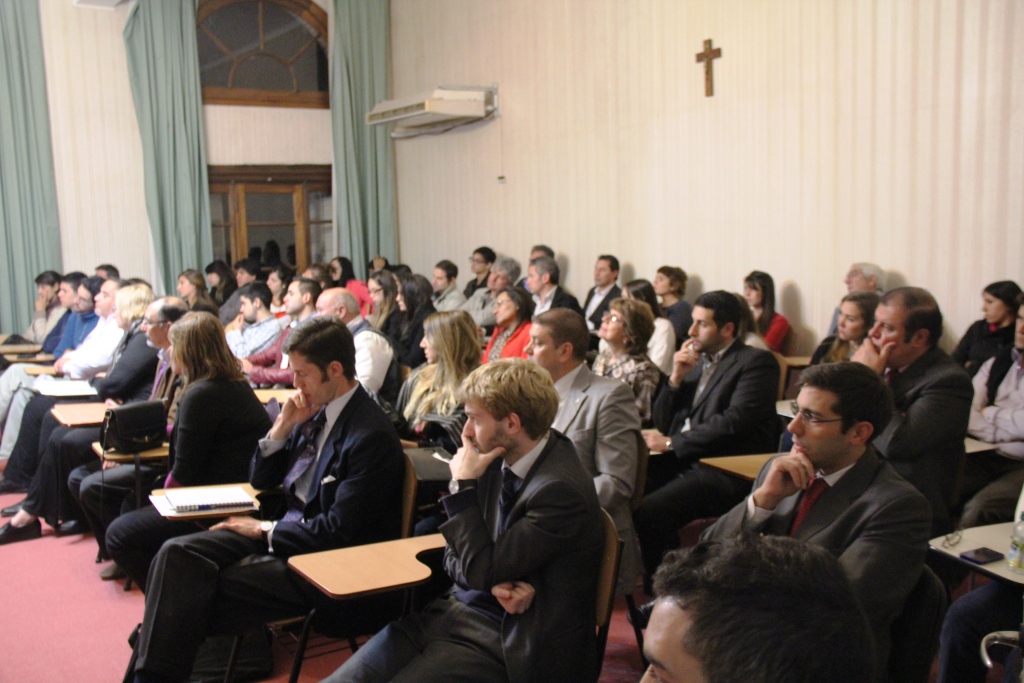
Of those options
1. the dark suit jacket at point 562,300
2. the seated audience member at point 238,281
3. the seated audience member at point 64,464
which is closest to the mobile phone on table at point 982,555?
the seated audience member at point 64,464

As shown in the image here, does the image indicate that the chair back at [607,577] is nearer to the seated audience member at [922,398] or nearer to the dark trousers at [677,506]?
the seated audience member at [922,398]

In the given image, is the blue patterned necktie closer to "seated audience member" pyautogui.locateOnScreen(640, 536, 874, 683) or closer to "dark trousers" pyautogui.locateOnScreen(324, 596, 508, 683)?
"dark trousers" pyautogui.locateOnScreen(324, 596, 508, 683)

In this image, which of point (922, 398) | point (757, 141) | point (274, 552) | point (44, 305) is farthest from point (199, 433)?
point (44, 305)

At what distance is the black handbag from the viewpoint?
360 cm

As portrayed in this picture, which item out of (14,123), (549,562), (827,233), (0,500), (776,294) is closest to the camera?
(549,562)

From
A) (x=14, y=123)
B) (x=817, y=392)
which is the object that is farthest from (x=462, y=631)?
(x=14, y=123)

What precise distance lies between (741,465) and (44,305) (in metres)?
7.52

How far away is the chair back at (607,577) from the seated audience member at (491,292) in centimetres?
550

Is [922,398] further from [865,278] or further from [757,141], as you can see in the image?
[757,141]

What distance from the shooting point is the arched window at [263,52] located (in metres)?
9.87

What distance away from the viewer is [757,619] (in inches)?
35.9

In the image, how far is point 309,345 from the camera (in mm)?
2785

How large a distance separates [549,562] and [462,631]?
11.4 inches

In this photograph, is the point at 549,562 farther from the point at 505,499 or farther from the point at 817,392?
the point at 817,392
